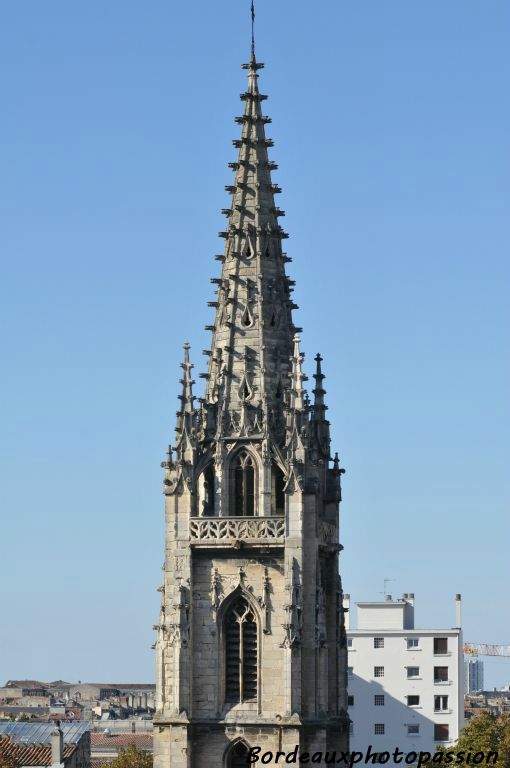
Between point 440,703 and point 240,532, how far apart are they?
283ft

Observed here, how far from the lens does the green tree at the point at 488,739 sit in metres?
128

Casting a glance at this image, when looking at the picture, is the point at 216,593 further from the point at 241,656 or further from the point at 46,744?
the point at 46,744

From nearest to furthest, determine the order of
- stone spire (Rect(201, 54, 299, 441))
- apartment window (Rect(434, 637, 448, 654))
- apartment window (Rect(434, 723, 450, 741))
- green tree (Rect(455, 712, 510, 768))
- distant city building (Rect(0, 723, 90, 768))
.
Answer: stone spire (Rect(201, 54, 299, 441)) < green tree (Rect(455, 712, 510, 768)) < distant city building (Rect(0, 723, 90, 768)) < apartment window (Rect(434, 723, 450, 741)) < apartment window (Rect(434, 637, 448, 654))

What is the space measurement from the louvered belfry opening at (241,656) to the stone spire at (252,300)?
323 inches

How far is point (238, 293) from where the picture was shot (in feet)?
295

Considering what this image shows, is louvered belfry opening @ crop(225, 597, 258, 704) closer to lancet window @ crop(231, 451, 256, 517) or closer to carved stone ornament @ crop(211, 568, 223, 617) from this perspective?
carved stone ornament @ crop(211, 568, 223, 617)

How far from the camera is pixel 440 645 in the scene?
172 metres

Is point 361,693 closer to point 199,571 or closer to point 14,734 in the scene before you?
point 14,734

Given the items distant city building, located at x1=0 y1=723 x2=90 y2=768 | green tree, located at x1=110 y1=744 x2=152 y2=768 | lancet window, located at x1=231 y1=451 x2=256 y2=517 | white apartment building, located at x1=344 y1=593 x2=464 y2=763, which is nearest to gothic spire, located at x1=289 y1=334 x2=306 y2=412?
lancet window, located at x1=231 y1=451 x2=256 y2=517

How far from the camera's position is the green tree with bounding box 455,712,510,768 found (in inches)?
5049

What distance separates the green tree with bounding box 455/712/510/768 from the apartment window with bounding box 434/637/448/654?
1039 inches

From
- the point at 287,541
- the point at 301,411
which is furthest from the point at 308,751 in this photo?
the point at 301,411

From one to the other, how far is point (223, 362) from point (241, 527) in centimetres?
779

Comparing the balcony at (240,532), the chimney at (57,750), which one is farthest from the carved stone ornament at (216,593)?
the chimney at (57,750)
